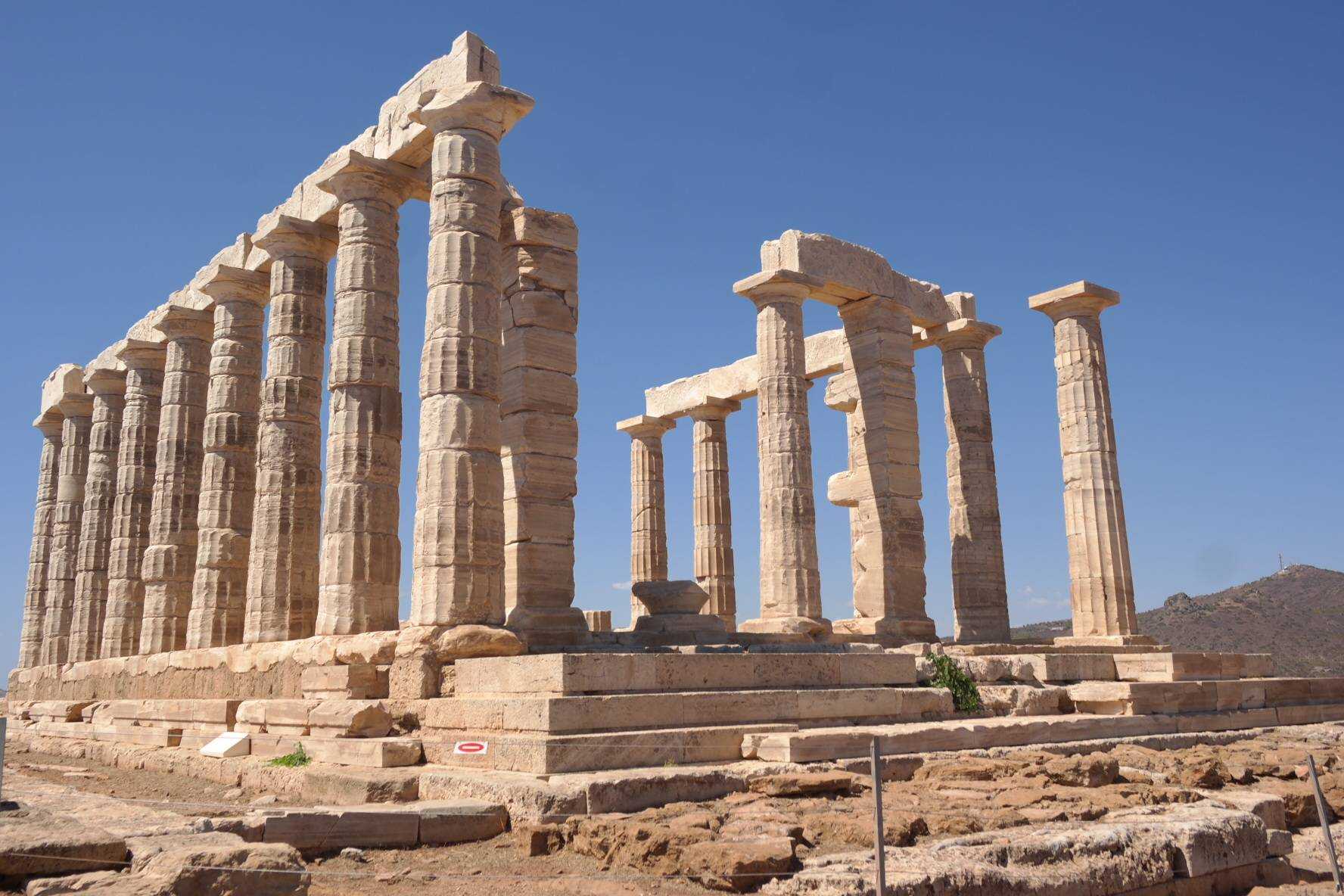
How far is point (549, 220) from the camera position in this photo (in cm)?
1659

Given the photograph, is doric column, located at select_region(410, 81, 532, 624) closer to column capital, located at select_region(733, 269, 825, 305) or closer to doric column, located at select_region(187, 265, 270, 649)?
column capital, located at select_region(733, 269, 825, 305)

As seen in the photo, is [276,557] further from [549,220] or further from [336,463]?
[549,220]

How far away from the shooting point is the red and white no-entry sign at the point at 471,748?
10.9 meters

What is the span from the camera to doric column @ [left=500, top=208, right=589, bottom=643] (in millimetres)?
15609

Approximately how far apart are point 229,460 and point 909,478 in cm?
1344

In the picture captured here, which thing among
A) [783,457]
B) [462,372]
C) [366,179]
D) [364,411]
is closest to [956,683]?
[462,372]

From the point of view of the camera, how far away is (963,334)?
79.9ft

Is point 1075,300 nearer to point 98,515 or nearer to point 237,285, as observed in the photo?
point 237,285

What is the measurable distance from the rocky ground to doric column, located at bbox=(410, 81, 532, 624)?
3.70 meters

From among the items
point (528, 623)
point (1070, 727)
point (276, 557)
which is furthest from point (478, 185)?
point (1070, 727)

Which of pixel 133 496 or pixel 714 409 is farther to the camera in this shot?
pixel 714 409

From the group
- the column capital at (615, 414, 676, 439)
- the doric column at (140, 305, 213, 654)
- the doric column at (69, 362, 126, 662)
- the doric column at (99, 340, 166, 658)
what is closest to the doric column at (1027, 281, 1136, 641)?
the column capital at (615, 414, 676, 439)

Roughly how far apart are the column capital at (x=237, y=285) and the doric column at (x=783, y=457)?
31.0ft

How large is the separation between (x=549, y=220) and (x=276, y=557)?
7.34m
